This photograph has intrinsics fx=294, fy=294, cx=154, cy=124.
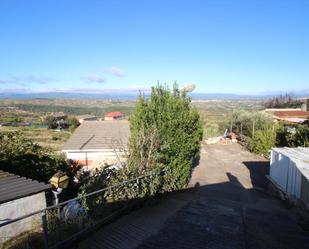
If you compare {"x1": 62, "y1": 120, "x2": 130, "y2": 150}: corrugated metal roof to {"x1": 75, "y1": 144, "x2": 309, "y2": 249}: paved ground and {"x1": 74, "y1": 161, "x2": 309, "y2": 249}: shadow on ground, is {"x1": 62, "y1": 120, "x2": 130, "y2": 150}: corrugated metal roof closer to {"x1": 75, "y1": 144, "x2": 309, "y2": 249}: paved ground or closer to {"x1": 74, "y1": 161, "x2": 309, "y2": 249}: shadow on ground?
{"x1": 75, "y1": 144, "x2": 309, "y2": 249}: paved ground

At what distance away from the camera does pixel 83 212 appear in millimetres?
6266

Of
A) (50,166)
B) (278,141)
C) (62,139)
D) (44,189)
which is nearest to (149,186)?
(44,189)

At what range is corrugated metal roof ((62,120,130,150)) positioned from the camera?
1975cm

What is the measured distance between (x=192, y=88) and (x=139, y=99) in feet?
7.91

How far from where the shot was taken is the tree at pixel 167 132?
897cm

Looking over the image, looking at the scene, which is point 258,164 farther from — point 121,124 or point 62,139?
point 62,139

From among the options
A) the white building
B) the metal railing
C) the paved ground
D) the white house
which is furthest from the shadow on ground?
the white house

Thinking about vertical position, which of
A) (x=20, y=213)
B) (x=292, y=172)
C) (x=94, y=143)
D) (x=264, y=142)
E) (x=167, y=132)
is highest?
(x=167, y=132)

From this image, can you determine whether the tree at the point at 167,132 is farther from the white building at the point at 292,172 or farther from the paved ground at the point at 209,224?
the white building at the point at 292,172

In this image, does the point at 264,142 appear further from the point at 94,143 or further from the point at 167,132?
the point at 167,132

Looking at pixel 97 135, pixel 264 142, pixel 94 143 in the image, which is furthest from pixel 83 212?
pixel 264 142

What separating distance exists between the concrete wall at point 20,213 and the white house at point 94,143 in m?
10.0

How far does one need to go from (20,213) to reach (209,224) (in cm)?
468

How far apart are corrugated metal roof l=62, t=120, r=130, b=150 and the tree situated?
8747mm
